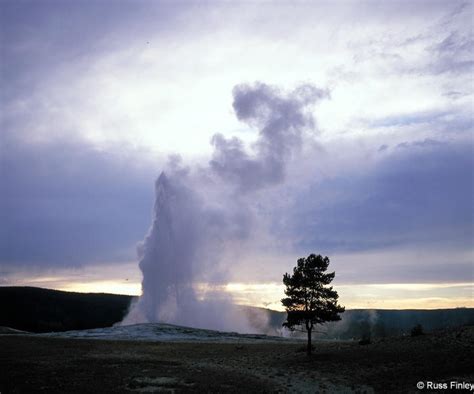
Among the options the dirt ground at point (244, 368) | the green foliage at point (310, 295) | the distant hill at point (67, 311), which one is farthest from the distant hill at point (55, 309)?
the green foliage at point (310, 295)

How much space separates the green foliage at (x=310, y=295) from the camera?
1586 inches

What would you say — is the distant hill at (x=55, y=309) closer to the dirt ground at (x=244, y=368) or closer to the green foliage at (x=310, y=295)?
the dirt ground at (x=244, y=368)

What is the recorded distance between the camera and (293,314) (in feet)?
133

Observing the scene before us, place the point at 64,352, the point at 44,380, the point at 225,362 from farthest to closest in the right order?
the point at 64,352 → the point at 225,362 → the point at 44,380

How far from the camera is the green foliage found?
40.3 m

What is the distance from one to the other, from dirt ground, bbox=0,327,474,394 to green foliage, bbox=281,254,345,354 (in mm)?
3477

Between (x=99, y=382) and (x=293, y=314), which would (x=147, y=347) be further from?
(x=99, y=382)

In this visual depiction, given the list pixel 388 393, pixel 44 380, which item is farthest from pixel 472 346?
pixel 44 380

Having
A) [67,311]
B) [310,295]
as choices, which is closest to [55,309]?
[67,311]

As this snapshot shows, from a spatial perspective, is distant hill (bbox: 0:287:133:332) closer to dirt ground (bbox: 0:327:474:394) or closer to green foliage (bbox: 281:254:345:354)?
dirt ground (bbox: 0:327:474:394)

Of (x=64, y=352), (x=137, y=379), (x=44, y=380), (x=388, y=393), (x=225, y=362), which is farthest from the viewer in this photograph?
(x=64, y=352)

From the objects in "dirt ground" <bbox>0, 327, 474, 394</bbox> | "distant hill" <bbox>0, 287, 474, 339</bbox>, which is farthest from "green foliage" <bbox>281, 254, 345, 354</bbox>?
"distant hill" <bbox>0, 287, 474, 339</bbox>

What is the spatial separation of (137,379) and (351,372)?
14.9 meters

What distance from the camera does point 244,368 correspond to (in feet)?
117
